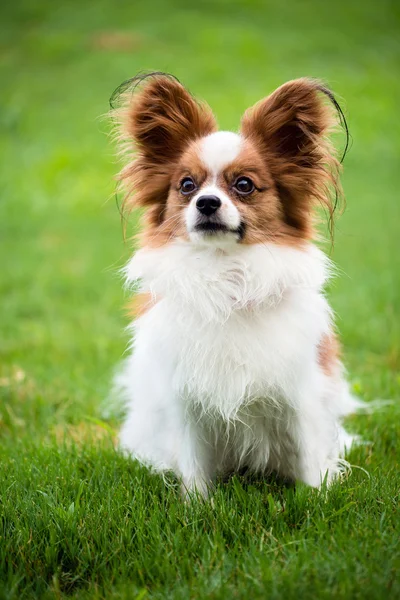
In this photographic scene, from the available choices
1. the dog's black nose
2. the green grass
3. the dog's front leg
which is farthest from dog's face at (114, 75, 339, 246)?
the dog's front leg

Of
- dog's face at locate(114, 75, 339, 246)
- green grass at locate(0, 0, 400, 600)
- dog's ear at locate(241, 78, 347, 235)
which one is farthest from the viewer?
dog's ear at locate(241, 78, 347, 235)

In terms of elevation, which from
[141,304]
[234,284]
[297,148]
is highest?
[297,148]

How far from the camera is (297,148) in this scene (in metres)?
3.34

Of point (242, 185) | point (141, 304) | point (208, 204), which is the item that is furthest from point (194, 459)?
point (242, 185)

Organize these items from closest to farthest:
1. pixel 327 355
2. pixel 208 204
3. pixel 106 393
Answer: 1. pixel 208 204
2. pixel 327 355
3. pixel 106 393

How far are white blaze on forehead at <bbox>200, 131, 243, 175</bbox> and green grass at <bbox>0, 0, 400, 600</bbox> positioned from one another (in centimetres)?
59

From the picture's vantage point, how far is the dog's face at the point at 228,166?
3111 millimetres

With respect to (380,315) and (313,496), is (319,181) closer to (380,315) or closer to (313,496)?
(313,496)

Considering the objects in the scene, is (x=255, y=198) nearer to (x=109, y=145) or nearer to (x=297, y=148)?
(x=297, y=148)

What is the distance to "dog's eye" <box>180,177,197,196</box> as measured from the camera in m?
3.23

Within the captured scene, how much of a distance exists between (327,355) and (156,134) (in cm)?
143

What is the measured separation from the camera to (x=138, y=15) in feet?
81.1

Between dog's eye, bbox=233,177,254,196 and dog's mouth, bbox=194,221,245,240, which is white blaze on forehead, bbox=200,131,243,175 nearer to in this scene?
dog's eye, bbox=233,177,254,196

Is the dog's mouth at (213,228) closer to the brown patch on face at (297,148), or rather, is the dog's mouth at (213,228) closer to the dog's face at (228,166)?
the dog's face at (228,166)
